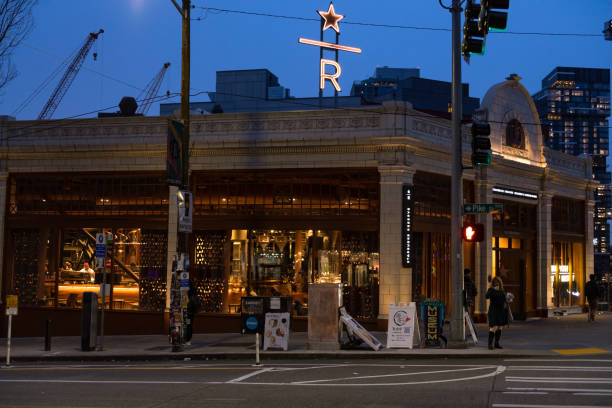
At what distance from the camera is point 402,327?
1772 cm

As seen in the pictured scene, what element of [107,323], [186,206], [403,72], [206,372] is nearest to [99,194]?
[107,323]

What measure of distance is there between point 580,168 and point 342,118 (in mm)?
14775

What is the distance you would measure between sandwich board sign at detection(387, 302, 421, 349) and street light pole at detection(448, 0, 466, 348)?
0.96 m

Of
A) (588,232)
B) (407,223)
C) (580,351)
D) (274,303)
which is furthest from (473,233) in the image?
(588,232)

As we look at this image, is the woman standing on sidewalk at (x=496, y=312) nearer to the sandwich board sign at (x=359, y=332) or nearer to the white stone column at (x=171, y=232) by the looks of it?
the sandwich board sign at (x=359, y=332)

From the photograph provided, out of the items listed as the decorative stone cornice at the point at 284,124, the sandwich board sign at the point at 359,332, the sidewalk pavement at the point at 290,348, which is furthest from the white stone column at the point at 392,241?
the sandwich board sign at the point at 359,332

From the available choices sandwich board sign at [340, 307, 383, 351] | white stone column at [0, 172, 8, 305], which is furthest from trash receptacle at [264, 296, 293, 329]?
white stone column at [0, 172, 8, 305]

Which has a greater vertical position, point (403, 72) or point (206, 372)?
point (403, 72)

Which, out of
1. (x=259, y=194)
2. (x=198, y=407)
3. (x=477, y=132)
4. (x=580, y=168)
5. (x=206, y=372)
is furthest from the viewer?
(x=580, y=168)

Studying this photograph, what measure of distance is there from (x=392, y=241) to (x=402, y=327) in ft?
15.0

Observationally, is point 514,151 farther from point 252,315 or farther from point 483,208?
point 252,315

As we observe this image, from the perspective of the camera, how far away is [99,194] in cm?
2478

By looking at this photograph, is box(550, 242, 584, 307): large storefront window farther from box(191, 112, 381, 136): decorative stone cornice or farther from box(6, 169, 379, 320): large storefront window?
box(191, 112, 381, 136): decorative stone cornice

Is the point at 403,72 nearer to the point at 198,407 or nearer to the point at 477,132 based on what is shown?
the point at 477,132
